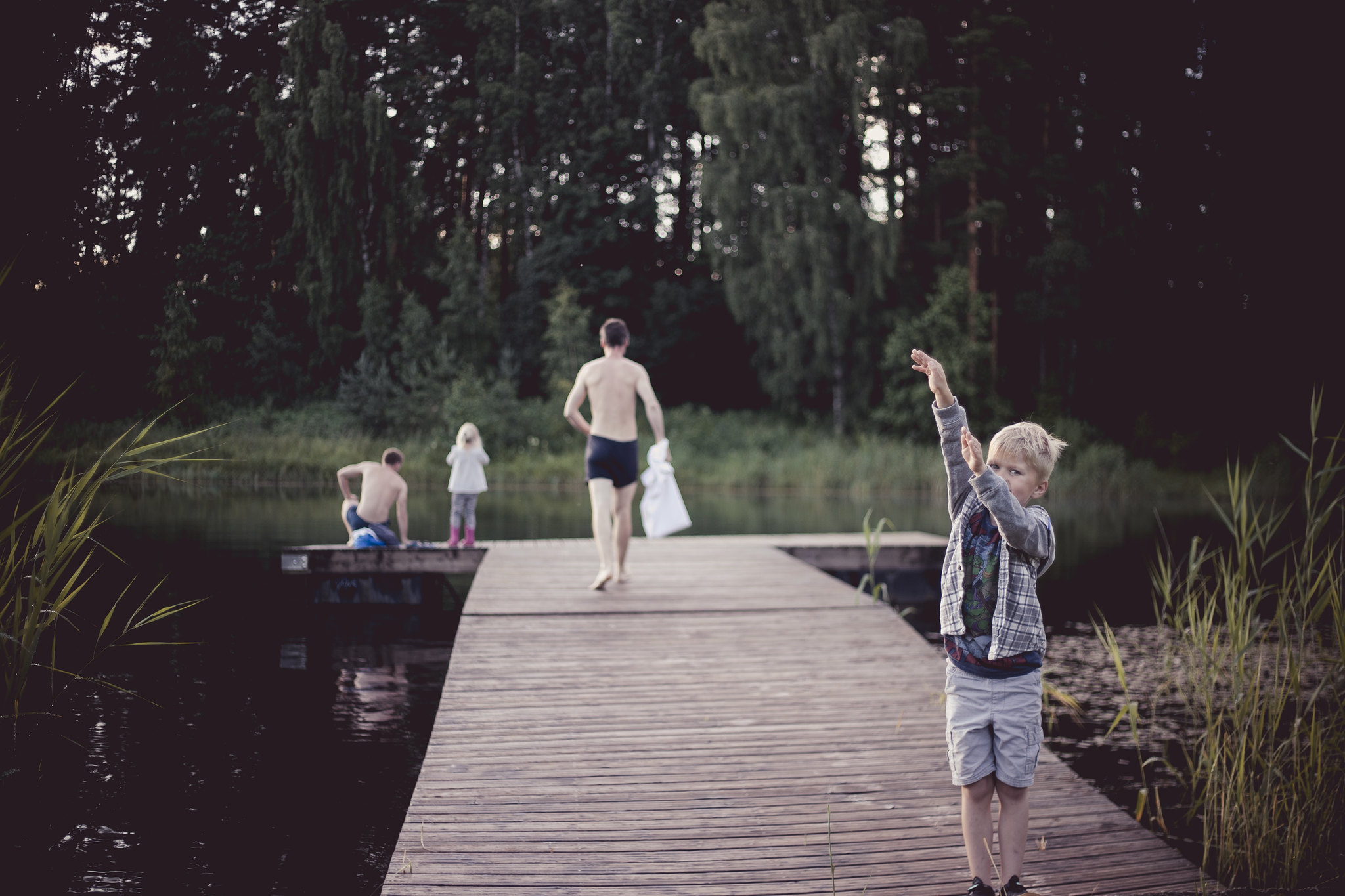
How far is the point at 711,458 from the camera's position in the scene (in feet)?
83.1

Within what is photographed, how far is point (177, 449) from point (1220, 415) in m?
9.66

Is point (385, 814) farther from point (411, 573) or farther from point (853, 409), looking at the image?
point (853, 409)

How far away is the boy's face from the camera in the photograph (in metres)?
2.69

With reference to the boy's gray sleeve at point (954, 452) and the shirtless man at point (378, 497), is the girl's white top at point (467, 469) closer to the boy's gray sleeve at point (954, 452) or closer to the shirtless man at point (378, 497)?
the shirtless man at point (378, 497)

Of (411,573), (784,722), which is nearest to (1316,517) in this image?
(784,722)

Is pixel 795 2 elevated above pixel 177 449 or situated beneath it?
elevated above

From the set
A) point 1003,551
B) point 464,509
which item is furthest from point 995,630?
point 464,509

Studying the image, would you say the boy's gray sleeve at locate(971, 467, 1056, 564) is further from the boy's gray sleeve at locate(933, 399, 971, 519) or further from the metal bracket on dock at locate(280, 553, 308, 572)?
the metal bracket on dock at locate(280, 553, 308, 572)

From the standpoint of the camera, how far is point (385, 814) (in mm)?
4699

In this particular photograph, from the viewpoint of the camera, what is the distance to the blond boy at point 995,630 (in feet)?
8.89

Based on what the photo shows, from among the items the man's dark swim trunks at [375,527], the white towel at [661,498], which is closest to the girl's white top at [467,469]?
the man's dark swim trunks at [375,527]

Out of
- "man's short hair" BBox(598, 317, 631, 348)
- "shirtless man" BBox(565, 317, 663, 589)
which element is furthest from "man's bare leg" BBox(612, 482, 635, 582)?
"man's short hair" BBox(598, 317, 631, 348)

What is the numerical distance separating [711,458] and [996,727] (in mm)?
22574

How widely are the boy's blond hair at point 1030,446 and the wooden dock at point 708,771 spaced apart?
1.29 m
